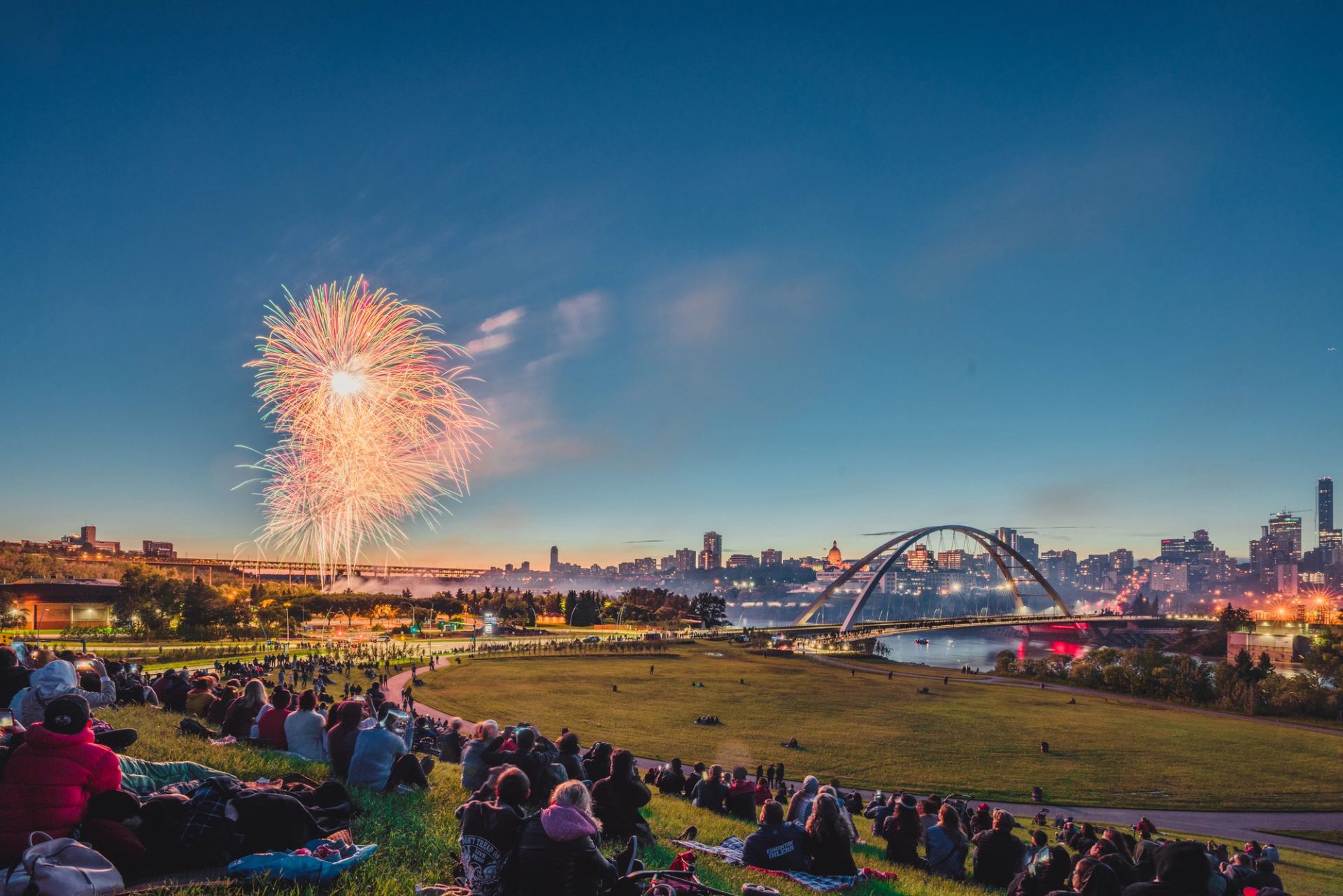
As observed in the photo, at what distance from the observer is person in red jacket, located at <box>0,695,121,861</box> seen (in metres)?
5.08

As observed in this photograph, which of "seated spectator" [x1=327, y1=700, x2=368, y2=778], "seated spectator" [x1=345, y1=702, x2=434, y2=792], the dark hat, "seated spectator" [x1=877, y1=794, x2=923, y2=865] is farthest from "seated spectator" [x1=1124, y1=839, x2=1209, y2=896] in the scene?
"seated spectator" [x1=327, y1=700, x2=368, y2=778]

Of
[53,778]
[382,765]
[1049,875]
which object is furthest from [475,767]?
[1049,875]

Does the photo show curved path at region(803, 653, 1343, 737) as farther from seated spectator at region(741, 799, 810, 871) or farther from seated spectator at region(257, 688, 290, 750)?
seated spectator at region(257, 688, 290, 750)

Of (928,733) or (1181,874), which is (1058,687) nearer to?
(928,733)

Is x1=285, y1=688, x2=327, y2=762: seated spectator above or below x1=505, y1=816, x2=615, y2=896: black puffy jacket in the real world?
below

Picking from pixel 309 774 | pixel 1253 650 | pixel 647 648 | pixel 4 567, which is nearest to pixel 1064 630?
pixel 1253 650

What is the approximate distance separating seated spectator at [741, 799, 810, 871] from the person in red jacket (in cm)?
606

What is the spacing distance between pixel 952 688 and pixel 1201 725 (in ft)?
51.8

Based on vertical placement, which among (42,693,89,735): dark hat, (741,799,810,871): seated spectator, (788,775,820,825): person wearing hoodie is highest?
(42,693,89,735): dark hat

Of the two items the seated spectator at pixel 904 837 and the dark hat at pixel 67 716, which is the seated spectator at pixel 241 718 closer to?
the dark hat at pixel 67 716

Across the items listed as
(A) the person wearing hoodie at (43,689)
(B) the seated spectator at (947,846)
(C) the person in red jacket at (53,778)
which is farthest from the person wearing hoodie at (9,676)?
(B) the seated spectator at (947,846)

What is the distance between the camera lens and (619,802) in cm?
840

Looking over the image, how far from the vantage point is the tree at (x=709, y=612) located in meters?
132

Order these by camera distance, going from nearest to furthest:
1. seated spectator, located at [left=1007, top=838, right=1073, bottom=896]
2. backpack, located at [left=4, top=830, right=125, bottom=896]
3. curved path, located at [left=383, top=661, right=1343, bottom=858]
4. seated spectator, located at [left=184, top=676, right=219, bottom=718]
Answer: backpack, located at [left=4, top=830, right=125, bottom=896] < seated spectator, located at [left=1007, top=838, right=1073, bottom=896] < seated spectator, located at [left=184, top=676, right=219, bottom=718] < curved path, located at [left=383, top=661, right=1343, bottom=858]
